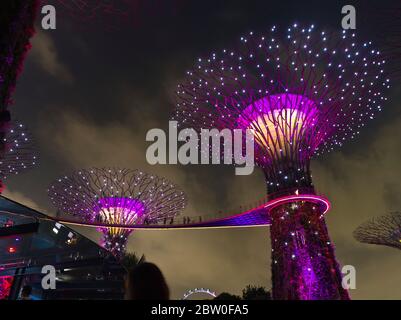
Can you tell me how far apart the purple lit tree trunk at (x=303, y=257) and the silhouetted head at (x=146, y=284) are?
1838cm

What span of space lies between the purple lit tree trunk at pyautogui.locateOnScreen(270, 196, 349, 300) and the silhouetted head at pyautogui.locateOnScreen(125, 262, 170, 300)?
18.4 metres

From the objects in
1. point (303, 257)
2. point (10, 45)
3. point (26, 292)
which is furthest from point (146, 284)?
point (303, 257)

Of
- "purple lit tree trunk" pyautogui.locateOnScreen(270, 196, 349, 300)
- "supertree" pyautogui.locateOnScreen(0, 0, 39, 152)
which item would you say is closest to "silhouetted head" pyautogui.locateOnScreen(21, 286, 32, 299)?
"supertree" pyautogui.locateOnScreen(0, 0, 39, 152)

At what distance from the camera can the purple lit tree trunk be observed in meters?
19.9

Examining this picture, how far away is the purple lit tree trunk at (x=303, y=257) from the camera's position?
19875mm

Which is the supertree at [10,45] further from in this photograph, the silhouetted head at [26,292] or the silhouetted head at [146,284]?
the silhouetted head at [26,292]

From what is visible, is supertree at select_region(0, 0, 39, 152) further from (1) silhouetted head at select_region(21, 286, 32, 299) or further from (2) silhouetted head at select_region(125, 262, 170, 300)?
(1) silhouetted head at select_region(21, 286, 32, 299)

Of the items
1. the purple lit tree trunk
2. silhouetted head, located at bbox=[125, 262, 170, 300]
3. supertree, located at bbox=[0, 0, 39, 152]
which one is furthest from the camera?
the purple lit tree trunk


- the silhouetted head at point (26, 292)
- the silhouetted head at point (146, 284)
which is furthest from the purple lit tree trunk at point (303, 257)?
the silhouetted head at point (146, 284)
